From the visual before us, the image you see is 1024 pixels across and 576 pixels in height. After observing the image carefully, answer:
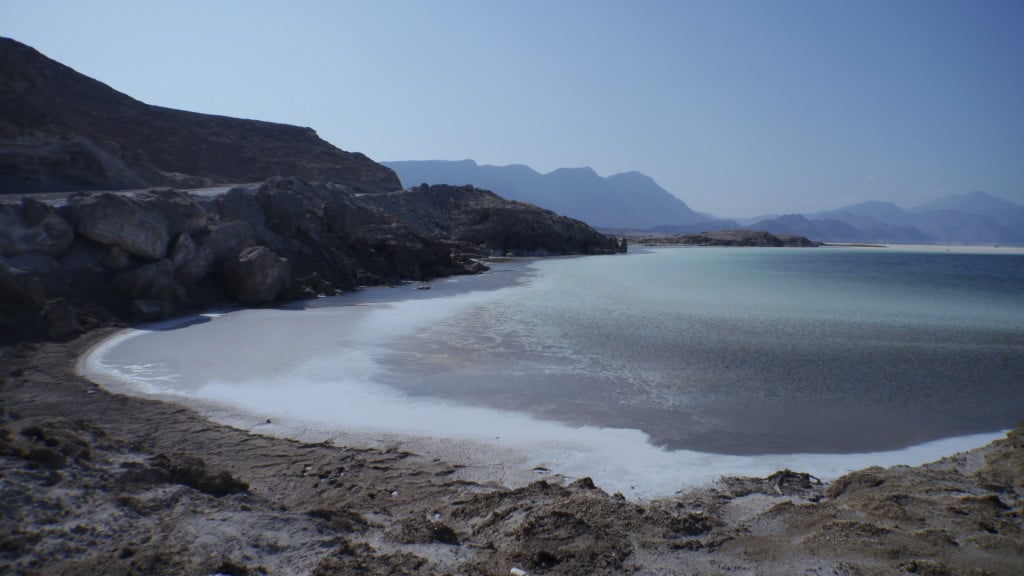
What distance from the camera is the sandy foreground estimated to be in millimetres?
2719

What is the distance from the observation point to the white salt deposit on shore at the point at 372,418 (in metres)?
4.64

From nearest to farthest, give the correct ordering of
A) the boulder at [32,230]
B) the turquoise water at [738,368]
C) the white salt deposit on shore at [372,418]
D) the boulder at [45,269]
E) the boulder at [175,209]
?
1. the white salt deposit on shore at [372,418]
2. the turquoise water at [738,368]
3. the boulder at [45,269]
4. the boulder at [32,230]
5. the boulder at [175,209]

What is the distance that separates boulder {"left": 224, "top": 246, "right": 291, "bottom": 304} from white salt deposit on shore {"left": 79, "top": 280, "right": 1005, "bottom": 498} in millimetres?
3747

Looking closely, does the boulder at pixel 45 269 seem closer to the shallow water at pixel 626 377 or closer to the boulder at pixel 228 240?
the shallow water at pixel 626 377

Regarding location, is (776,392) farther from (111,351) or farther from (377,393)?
(111,351)

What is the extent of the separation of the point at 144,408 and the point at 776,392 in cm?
679

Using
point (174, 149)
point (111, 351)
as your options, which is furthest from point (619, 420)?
point (174, 149)

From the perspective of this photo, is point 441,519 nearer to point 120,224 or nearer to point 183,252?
point 120,224

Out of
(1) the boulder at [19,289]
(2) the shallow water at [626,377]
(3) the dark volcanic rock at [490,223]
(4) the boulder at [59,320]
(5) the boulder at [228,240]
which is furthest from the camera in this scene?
(3) the dark volcanic rock at [490,223]

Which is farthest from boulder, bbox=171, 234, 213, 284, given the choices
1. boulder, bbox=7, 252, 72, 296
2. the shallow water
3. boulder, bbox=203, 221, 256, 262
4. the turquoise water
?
the turquoise water

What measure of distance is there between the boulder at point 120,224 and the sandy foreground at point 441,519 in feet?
26.7

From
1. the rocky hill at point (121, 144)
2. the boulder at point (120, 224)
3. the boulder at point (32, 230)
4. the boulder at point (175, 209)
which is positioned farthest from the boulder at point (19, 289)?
the rocky hill at point (121, 144)

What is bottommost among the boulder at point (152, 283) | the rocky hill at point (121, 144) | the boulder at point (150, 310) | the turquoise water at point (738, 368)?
the turquoise water at point (738, 368)

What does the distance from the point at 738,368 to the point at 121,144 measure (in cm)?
2689
